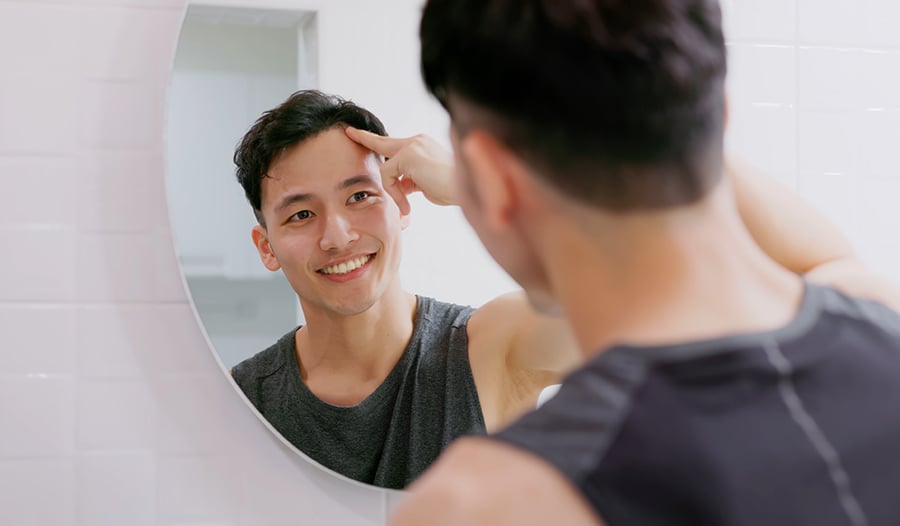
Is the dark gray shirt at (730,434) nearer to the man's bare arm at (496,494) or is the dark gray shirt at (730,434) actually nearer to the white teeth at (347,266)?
the man's bare arm at (496,494)

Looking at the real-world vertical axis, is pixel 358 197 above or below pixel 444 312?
above

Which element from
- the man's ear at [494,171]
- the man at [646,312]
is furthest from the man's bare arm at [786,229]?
the man's ear at [494,171]

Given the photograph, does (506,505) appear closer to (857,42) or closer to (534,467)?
(534,467)

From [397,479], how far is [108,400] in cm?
34

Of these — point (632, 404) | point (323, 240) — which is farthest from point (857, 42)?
point (632, 404)

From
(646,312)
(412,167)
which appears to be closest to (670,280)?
(646,312)

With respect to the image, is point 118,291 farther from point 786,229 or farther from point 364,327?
point 786,229

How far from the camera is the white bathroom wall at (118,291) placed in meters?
1.14

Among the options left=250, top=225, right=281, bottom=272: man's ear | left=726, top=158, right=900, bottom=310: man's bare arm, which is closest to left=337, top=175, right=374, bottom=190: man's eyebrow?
left=250, top=225, right=281, bottom=272: man's ear

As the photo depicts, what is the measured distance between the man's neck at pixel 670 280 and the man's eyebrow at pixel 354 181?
1.87 feet

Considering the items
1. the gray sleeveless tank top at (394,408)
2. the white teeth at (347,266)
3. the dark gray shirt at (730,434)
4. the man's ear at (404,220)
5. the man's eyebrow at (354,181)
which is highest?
the man's eyebrow at (354,181)

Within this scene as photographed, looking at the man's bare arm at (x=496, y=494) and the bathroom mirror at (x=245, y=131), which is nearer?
the man's bare arm at (x=496, y=494)

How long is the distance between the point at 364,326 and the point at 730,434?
72cm

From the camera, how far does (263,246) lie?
1164 mm
